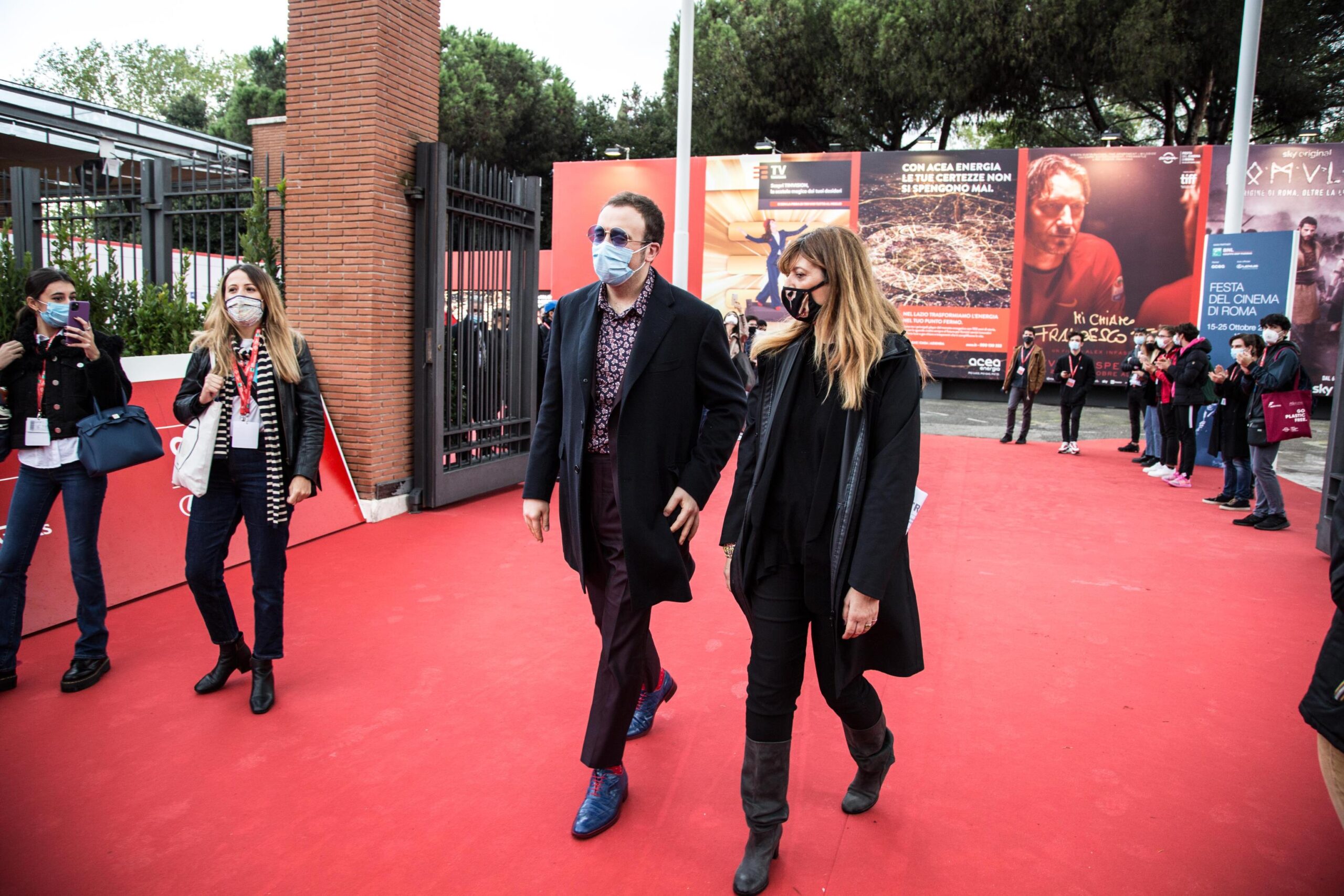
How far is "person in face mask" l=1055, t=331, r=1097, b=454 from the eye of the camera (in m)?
13.2

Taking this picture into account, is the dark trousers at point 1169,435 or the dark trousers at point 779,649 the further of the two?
the dark trousers at point 1169,435

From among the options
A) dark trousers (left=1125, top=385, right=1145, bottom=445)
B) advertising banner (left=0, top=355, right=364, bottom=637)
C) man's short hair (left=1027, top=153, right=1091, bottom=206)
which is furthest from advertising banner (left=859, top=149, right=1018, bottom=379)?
advertising banner (left=0, top=355, right=364, bottom=637)

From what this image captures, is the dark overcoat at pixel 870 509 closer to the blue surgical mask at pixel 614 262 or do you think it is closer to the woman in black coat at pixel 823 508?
the woman in black coat at pixel 823 508

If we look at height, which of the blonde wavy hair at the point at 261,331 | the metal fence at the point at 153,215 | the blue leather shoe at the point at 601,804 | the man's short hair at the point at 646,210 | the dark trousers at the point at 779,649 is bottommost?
the blue leather shoe at the point at 601,804

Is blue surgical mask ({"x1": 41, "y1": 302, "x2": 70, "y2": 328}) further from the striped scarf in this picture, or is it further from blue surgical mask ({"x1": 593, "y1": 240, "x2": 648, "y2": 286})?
blue surgical mask ({"x1": 593, "y1": 240, "x2": 648, "y2": 286})

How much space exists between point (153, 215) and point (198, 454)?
648 cm

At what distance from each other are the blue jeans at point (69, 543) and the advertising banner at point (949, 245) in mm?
18700

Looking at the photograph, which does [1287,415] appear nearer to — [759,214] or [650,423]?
[650,423]

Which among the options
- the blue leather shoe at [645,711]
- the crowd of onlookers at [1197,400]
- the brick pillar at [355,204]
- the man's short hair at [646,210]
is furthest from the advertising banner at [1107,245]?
the man's short hair at [646,210]

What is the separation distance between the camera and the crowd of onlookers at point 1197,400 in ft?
26.2

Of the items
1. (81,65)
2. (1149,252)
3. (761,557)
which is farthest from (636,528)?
(81,65)

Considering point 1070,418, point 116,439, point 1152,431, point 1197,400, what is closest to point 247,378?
point 116,439

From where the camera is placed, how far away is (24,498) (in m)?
3.94

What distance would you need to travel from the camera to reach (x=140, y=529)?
17.9ft
